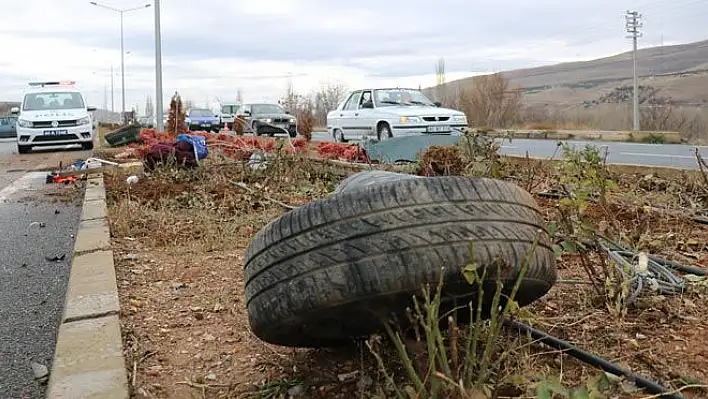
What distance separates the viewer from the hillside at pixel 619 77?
233 feet

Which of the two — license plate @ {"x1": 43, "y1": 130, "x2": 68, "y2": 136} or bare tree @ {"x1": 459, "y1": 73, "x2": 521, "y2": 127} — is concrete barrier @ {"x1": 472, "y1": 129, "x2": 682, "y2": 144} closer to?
license plate @ {"x1": 43, "y1": 130, "x2": 68, "y2": 136}

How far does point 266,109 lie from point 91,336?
29142 millimetres

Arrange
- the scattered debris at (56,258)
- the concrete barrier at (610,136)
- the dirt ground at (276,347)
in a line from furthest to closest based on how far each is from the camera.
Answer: the concrete barrier at (610,136) → the scattered debris at (56,258) → the dirt ground at (276,347)

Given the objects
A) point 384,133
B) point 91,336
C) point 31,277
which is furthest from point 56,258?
→ point 384,133

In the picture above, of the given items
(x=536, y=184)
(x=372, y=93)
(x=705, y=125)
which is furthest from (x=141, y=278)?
(x=705, y=125)

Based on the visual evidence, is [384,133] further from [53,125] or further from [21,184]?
[53,125]

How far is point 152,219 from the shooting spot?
17.7ft

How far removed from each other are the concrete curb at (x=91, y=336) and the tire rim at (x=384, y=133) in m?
10.9

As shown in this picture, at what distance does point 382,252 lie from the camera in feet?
6.24

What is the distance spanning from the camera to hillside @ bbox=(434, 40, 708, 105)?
70875mm

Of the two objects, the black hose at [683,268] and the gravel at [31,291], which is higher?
the black hose at [683,268]

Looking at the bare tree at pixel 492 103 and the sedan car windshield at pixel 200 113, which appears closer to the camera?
the sedan car windshield at pixel 200 113

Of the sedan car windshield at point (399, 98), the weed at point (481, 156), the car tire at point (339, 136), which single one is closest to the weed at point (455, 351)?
the weed at point (481, 156)

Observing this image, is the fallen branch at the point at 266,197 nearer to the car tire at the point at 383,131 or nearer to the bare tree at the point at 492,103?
the car tire at the point at 383,131
